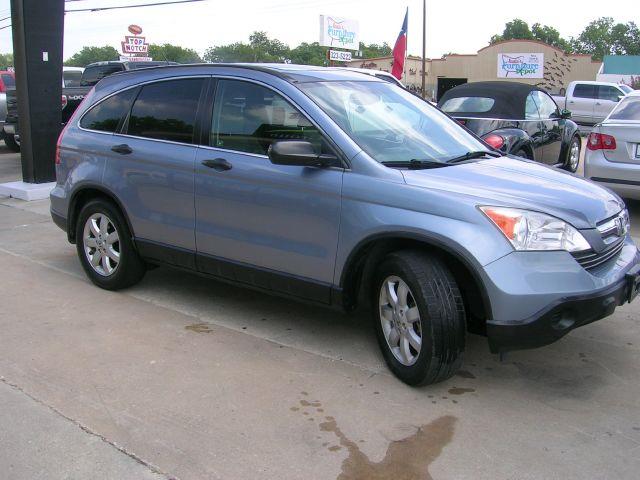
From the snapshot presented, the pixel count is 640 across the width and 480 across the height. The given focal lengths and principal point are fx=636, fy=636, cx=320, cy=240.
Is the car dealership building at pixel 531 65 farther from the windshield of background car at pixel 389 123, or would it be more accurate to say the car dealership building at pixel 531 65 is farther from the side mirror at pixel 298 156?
the side mirror at pixel 298 156

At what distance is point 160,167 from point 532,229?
A: 108 inches

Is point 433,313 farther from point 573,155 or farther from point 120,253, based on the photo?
point 573,155

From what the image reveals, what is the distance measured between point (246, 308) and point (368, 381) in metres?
1.56

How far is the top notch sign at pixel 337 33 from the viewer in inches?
1569

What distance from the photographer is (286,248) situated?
4090 mm

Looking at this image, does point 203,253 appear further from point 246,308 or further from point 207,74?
point 207,74

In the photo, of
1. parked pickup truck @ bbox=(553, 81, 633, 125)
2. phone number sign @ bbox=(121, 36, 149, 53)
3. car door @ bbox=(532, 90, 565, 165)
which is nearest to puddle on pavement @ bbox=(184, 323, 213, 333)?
car door @ bbox=(532, 90, 565, 165)

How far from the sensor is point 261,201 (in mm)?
4156

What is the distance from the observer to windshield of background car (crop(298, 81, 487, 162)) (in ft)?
13.2

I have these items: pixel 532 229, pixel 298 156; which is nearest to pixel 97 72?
pixel 298 156

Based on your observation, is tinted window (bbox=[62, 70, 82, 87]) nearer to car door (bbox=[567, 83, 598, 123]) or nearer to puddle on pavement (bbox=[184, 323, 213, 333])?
Answer: puddle on pavement (bbox=[184, 323, 213, 333])

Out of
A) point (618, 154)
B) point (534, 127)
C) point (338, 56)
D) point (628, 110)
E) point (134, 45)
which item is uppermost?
point (134, 45)

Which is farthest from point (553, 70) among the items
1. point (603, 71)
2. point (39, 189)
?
point (39, 189)

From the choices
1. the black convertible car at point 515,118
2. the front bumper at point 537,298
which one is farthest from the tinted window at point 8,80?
the front bumper at point 537,298
